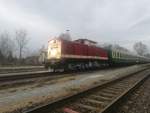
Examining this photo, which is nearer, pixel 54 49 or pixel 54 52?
pixel 54 52

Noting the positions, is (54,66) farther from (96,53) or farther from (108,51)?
(108,51)

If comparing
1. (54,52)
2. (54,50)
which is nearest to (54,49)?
(54,50)

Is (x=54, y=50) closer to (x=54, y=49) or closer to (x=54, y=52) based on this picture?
(x=54, y=49)

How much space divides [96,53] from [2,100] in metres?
19.1

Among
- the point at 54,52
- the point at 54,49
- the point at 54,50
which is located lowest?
the point at 54,52

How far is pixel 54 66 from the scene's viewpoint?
61.5 ft

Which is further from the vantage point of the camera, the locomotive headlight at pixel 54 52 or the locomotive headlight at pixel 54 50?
the locomotive headlight at pixel 54 52

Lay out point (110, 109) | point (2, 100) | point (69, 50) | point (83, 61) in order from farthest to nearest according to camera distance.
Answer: point (83, 61), point (69, 50), point (2, 100), point (110, 109)

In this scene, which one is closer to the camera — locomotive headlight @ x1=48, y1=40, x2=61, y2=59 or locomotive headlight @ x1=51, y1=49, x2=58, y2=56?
locomotive headlight @ x1=48, y1=40, x2=61, y2=59

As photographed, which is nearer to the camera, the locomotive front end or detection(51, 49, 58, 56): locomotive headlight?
the locomotive front end

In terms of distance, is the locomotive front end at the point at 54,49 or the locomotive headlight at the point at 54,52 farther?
the locomotive headlight at the point at 54,52

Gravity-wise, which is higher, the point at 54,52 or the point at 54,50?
the point at 54,50

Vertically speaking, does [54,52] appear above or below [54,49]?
below

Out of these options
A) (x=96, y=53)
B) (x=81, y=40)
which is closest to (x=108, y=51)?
(x=96, y=53)
